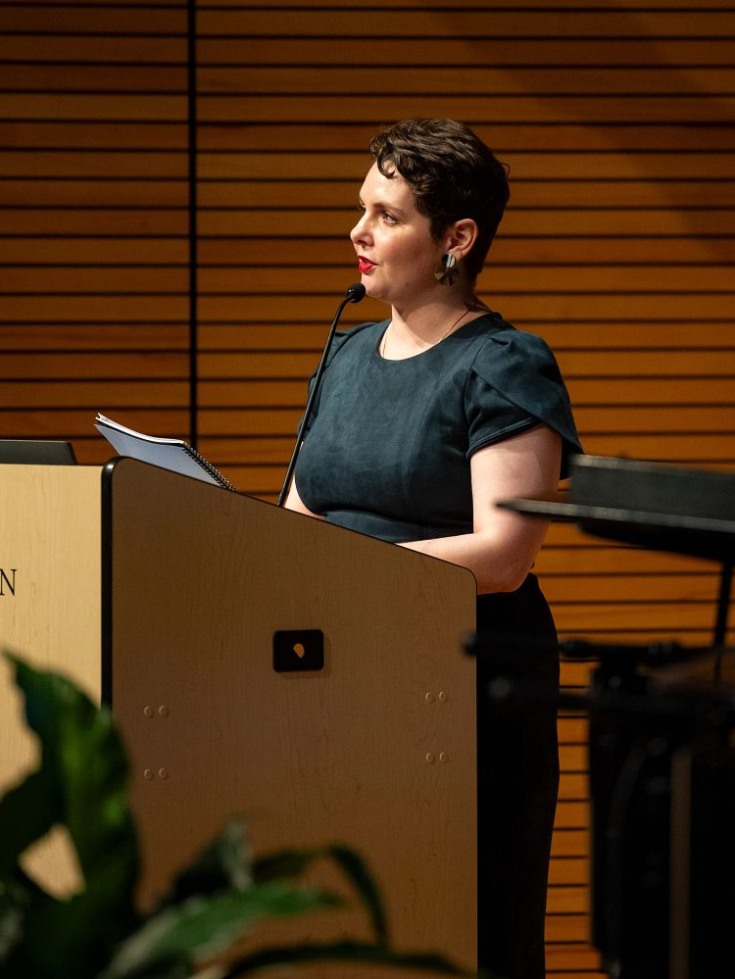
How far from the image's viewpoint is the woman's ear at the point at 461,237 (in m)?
2.41

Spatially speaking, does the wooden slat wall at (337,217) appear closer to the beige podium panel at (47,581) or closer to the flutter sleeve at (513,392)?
the flutter sleeve at (513,392)

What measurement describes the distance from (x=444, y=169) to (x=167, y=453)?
0.74 meters

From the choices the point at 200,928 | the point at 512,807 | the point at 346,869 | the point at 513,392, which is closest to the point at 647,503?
the point at 346,869

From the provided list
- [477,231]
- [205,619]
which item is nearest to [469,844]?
[205,619]

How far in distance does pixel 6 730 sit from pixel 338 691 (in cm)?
46

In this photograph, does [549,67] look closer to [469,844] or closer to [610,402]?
[610,402]

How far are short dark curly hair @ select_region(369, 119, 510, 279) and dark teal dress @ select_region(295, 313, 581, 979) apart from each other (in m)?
0.20

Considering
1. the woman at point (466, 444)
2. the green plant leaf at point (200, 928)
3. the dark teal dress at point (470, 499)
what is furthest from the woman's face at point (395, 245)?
the green plant leaf at point (200, 928)

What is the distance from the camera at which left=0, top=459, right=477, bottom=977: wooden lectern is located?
72.2 inches

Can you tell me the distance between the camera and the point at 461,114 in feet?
12.4

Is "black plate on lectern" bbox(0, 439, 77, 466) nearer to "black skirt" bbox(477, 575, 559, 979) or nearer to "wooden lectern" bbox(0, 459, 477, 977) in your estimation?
"wooden lectern" bbox(0, 459, 477, 977)

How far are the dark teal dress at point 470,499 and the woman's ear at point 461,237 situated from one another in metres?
0.13

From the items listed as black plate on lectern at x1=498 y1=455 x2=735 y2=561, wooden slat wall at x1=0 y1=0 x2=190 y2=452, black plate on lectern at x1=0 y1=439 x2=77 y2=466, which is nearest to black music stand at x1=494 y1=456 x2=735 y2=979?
black plate on lectern at x1=498 y1=455 x2=735 y2=561

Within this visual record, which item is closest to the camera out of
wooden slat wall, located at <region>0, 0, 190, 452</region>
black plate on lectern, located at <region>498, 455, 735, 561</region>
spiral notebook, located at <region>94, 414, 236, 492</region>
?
black plate on lectern, located at <region>498, 455, 735, 561</region>
